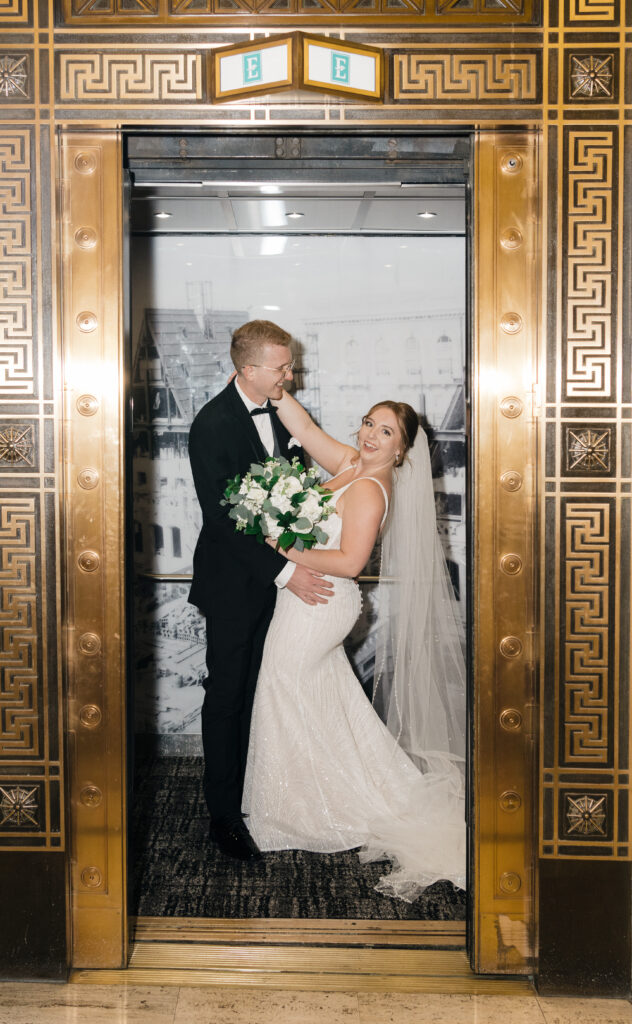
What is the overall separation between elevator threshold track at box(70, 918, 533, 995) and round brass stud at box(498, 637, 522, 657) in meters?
0.98

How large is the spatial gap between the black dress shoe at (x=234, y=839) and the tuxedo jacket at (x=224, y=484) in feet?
2.85

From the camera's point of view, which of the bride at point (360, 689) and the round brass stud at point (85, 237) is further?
the bride at point (360, 689)

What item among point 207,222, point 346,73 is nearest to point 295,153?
point 346,73

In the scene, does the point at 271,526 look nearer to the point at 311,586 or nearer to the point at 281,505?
the point at 281,505

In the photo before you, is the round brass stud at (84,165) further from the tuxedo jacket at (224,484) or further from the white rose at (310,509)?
the white rose at (310,509)

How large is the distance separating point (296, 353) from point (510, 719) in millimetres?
2102

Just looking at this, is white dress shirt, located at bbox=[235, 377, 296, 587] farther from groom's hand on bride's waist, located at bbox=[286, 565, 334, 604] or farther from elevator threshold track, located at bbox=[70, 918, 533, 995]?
elevator threshold track, located at bbox=[70, 918, 533, 995]

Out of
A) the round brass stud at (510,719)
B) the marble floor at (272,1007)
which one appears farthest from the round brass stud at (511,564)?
the marble floor at (272,1007)

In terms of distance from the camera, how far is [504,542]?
2521 millimetres

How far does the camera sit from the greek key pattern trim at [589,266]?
2.45m

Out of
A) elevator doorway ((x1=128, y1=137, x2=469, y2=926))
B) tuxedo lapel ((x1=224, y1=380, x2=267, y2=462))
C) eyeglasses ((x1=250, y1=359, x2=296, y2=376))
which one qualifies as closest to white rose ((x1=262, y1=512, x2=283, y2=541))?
tuxedo lapel ((x1=224, y1=380, x2=267, y2=462))

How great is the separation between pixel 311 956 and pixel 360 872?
0.53 metres

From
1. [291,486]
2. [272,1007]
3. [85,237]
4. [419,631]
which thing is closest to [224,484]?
[291,486]

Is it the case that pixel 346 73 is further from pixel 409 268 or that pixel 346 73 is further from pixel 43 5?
pixel 409 268
